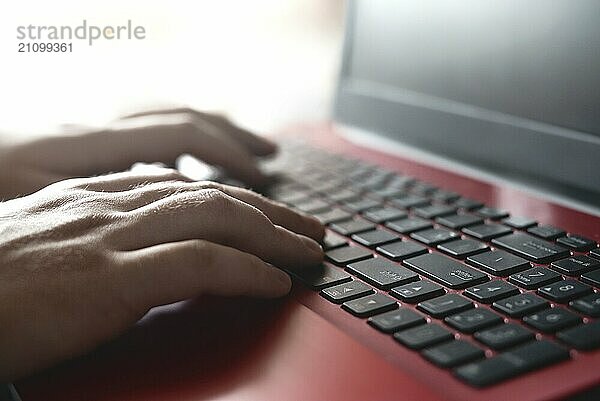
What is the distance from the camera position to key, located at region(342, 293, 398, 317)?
1.55 feet

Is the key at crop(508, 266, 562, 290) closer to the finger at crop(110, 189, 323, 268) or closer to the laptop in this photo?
the laptop

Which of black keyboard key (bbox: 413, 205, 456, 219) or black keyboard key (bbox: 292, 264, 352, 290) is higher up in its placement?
black keyboard key (bbox: 413, 205, 456, 219)

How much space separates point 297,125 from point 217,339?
65cm

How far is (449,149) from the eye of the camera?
85 cm

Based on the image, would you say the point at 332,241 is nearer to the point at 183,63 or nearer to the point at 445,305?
the point at 445,305

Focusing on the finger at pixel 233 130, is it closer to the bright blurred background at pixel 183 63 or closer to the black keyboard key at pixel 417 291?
the bright blurred background at pixel 183 63

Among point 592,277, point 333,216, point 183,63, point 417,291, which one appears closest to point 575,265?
point 592,277

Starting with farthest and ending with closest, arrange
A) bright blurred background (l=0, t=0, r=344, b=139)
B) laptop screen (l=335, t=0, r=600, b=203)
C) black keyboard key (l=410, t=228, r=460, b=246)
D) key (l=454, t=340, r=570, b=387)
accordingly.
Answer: bright blurred background (l=0, t=0, r=344, b=139) → laptop screen (l=335, t=0, r=600, b=203) → black keyboard key (l=410, t=228, r=460, b=246) → key (l=454, t=340, r=570, b=387)

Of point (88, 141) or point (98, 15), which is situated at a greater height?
point (98, 15)

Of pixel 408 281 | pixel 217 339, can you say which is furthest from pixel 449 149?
pixel 217 339

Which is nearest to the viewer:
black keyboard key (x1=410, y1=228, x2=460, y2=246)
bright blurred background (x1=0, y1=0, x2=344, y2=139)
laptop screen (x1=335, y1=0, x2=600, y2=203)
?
black keyboard key (x1=410, y1=228, x2=460, y2=246)

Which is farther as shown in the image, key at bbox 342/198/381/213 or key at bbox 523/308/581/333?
Result: key at bbox 342/198/381/213

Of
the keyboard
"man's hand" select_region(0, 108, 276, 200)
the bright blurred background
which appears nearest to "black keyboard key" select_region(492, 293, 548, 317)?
the keyboard

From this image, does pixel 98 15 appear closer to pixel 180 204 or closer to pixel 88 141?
pixel 88 141
